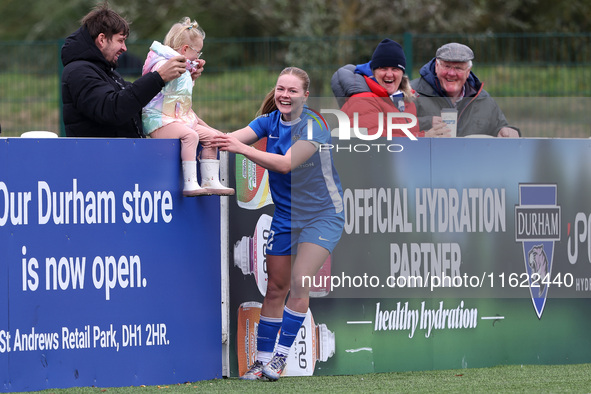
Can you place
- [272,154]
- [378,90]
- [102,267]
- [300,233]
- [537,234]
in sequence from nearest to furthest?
[102,267], [272,154], [300,233], [537,234], [378,90]

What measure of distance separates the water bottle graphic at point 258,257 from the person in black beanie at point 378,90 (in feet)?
3.00

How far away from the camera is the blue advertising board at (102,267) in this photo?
17.3 feet

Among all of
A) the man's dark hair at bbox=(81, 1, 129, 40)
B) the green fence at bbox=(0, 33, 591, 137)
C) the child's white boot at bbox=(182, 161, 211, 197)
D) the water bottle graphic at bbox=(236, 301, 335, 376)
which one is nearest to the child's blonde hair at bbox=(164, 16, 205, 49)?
the man's dark hair at bbox=(81, 1, 129, 40)

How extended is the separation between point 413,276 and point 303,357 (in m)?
0.84

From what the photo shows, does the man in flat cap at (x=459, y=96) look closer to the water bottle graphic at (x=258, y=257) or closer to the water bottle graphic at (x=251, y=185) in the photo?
the water bottle graphic at (x=251, y=185)

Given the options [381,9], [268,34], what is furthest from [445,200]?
[268,34]

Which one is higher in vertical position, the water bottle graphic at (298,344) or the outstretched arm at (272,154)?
the outstretched arm at (272,154)

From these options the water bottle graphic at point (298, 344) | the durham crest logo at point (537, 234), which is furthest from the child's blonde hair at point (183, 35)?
the durham crest logo at point (537, 234)

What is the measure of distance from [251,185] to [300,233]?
471 millimetres

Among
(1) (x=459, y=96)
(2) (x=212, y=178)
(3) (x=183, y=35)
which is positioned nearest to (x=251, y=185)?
(2) (x=212, y=178)

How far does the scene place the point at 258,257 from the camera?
5.97 m

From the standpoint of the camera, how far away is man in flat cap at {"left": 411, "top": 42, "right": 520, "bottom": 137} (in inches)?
263

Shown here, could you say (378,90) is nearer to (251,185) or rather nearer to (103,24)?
(251,185)

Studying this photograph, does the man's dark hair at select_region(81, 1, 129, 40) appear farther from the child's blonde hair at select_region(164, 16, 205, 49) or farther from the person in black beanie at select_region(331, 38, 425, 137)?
the person in black beanie at select_region(331, 38, 425, 137)
